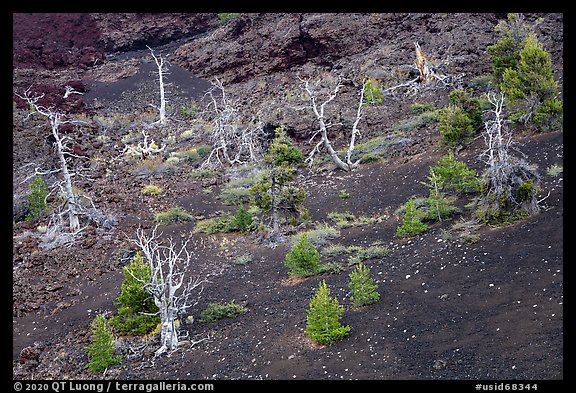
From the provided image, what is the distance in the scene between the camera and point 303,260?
13.5m

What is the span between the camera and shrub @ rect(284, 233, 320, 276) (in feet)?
44.0

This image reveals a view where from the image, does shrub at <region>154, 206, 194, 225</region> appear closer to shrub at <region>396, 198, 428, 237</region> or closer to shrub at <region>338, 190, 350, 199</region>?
shrub at <region>338, 190, 350, 199</region>

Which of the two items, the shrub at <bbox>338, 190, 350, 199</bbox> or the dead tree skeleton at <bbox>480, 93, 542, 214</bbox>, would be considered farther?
the shrub at <bbox>338, 190, 350, 199</bbox>

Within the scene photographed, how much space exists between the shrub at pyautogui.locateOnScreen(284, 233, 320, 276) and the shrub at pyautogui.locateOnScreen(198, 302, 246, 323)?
1564 mm

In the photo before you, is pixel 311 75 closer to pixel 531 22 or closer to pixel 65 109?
pixel 531 22

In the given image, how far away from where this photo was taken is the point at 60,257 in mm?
18375

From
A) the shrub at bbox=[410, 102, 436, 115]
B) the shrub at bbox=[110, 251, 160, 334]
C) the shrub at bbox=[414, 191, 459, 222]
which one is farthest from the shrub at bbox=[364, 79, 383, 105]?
the shrub at bbox=[110, 251, 160, 334]

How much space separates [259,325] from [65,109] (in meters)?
25.7

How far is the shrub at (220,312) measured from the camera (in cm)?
1274

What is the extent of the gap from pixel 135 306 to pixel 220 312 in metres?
1.88

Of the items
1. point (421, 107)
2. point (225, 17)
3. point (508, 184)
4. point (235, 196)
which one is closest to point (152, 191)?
point (235, 196)

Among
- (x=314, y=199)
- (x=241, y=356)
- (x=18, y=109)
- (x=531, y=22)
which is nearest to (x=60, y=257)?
(x=314, y=199)

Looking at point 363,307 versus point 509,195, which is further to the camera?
point 509,195

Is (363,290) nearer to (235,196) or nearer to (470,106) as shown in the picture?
(470,106)
